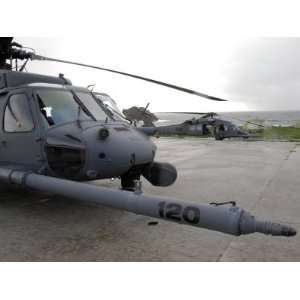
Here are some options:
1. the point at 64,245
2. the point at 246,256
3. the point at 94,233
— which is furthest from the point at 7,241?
the point at 246,256

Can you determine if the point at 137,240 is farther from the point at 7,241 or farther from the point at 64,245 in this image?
the point at 7,241

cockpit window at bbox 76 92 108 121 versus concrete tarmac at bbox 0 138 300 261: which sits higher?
cockpit window at bbox 76 92 108 121

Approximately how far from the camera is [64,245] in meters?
4.16

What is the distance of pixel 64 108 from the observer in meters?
5.50

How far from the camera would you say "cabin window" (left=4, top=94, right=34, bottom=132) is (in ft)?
18.2

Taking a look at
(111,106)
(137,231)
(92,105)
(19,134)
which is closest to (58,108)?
(92,105)

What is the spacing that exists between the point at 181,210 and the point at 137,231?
2.03 meters

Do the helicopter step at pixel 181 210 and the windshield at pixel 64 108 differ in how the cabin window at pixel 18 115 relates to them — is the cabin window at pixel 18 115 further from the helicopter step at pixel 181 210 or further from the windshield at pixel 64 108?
the helicopter step at pixel 181 210

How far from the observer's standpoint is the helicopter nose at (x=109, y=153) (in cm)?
485

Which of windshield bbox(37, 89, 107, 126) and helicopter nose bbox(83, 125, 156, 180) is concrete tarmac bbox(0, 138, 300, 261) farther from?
windshield bbox(37, 89, 107, 126)

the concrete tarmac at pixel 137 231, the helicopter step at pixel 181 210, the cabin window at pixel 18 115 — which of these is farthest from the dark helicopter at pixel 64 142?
the concrete tarmac at pixel 137 231

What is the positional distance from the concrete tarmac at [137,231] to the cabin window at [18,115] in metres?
1.41

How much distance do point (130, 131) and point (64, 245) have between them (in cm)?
208

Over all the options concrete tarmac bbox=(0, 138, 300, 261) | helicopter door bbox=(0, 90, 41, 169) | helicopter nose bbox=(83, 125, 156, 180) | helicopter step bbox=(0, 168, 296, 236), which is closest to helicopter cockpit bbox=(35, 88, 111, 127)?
helicopter door bbox=(0, 90, 41, 169)
